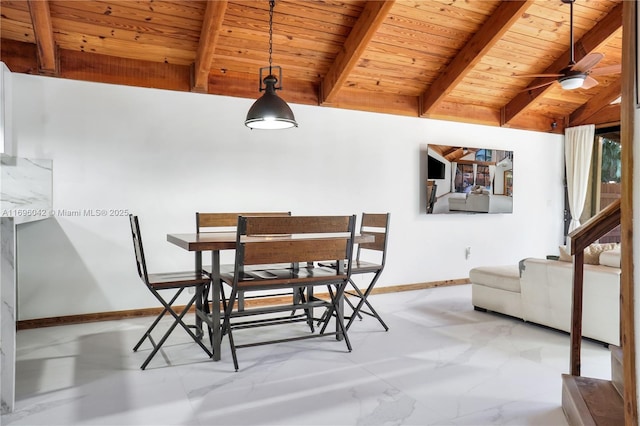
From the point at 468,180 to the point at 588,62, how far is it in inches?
88.3

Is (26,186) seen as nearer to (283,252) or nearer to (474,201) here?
(283,252)

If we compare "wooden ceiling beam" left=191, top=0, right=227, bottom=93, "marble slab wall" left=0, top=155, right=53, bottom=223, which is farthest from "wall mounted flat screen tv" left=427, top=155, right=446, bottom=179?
"marble slab wall" left=0, top=155, right=53, bottom=223

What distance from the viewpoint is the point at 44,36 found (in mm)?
3348

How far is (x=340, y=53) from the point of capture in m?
4.36

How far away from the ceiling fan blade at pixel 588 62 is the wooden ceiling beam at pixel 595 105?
2.80 meters

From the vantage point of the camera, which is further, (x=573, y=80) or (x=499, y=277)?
(x=499, y=277)

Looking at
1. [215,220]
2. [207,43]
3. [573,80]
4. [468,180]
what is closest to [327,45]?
[207,43]

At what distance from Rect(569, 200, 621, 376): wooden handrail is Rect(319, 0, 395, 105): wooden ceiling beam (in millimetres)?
2394

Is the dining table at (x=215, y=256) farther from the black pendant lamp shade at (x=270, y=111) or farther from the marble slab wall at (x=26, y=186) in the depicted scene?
the marble slab wall at (x=26, y=186)

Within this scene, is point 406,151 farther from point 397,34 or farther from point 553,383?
point 553,383

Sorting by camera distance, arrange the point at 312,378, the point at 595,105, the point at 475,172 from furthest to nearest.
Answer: the point at 595,105 → the point at 475,172 → the point at 312,378

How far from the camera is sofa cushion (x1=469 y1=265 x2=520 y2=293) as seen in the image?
3715 millimetres

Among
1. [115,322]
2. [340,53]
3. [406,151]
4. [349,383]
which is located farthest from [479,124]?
[115,322]

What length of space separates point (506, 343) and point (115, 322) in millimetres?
3146
